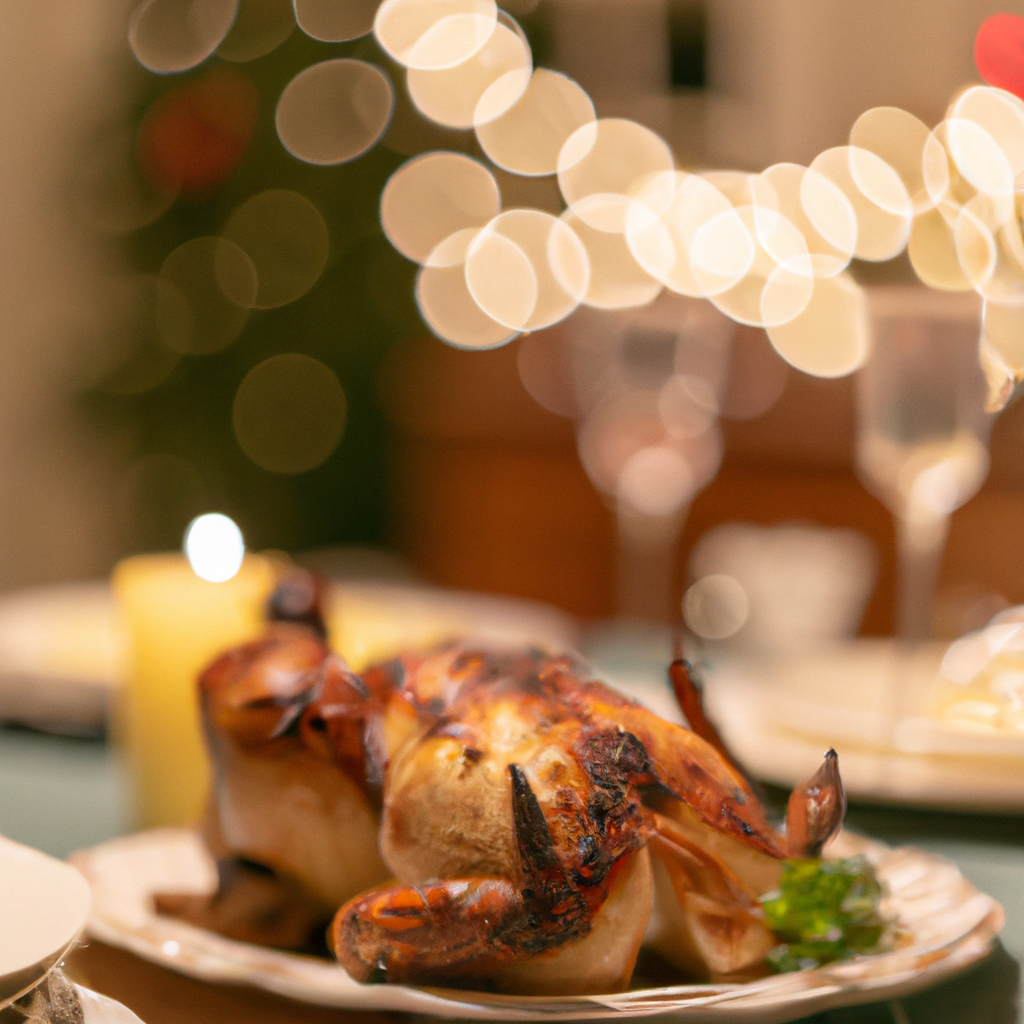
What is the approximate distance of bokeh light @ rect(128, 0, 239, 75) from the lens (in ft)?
6.59

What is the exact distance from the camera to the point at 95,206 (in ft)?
7.38

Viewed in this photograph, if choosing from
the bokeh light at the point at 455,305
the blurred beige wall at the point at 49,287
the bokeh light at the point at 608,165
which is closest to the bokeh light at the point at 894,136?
the bokeh light at the point at 455,305


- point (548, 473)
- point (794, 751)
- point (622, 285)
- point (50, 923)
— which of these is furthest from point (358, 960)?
point (622, 285)

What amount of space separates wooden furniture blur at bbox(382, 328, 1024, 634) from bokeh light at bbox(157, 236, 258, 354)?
302 mm

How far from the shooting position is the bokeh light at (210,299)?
2.11 m

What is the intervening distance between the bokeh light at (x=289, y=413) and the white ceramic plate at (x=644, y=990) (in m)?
1.89

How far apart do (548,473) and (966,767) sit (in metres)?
1.53

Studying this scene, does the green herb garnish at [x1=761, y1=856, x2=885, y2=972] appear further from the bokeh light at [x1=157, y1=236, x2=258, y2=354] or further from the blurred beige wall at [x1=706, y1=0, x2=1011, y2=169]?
the blurred beige wall at [x1=706, y1=0, x2=1011, y2=169]

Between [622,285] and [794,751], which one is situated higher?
[622,285]

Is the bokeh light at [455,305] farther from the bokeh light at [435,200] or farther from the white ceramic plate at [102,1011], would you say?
the white ceramic plate at [102,1011]

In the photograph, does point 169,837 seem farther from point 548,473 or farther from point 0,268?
point 0,268

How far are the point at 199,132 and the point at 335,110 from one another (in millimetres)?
Result: 263

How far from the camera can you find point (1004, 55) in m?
0.28

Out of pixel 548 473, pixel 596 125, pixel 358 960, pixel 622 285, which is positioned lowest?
pixel 548 473
